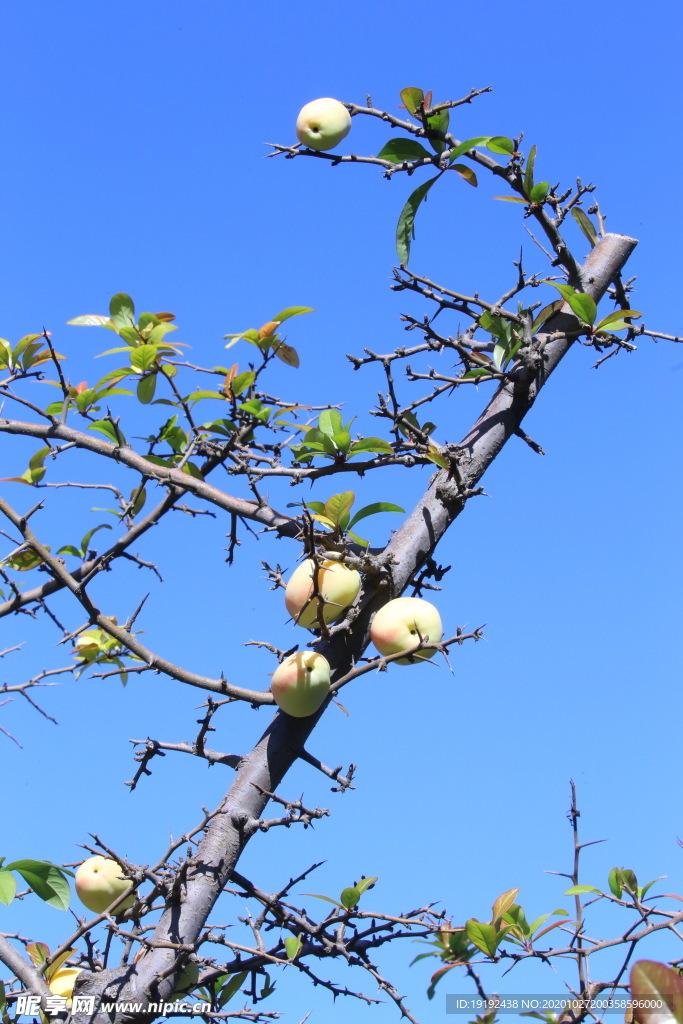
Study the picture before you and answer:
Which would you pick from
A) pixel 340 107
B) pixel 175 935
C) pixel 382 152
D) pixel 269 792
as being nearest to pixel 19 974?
pixel 175 935

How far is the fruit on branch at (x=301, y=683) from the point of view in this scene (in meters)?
1.64

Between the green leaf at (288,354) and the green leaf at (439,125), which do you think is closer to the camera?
the green leaf at (439,125)

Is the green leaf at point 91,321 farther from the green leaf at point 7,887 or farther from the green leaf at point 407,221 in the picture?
the green leaf at point 7,887

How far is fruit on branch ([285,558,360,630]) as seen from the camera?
1.76 metres

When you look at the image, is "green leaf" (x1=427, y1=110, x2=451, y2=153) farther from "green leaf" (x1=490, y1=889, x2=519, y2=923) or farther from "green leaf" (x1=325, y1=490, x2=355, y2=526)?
"green leaf" (x1=490, y1=889, x2=519, y2=923)

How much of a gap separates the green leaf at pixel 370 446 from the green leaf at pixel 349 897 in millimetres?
1075

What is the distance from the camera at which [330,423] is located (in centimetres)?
190

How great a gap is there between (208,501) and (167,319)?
0.56 meters

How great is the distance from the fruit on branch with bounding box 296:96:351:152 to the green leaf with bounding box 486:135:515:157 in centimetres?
40

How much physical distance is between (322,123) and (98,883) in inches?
73.7

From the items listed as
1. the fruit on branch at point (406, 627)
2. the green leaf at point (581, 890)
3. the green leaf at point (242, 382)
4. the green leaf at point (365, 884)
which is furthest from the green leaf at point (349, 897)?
the green leaf at point (242, 382)

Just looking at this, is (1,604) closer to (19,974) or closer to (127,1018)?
(19,974)

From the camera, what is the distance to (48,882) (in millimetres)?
1826

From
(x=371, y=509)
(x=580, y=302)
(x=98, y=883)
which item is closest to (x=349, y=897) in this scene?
(x=98, y=883)
